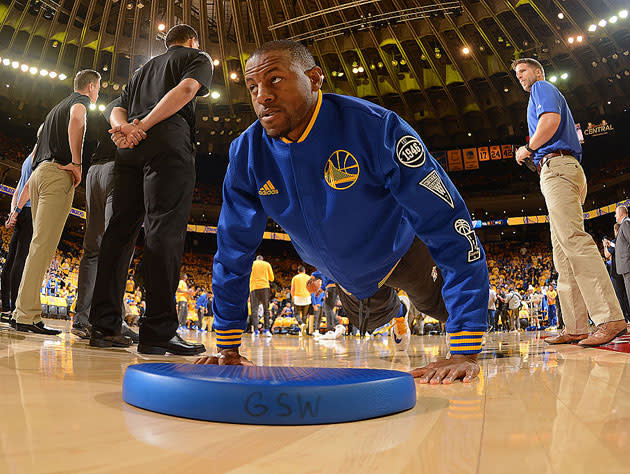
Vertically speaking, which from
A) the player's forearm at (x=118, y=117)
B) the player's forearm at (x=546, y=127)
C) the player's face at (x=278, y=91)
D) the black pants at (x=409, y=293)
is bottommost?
the black pants at (x=409, y=293)

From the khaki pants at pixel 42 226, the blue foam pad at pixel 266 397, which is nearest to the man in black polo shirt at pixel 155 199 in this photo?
the khaki pants at pixel 42 226

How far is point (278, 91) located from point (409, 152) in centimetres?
44

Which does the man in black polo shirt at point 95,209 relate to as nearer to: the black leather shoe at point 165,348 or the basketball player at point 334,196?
the black leather shoe at point 165,348

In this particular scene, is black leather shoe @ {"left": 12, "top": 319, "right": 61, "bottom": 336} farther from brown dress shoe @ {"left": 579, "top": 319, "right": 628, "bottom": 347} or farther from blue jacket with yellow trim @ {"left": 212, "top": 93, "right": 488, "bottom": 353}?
brown dress shoe @ {"left": 579, "top": 319, "right": 628, "bottom": 347}

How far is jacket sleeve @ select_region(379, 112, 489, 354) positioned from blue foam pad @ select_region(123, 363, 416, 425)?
62 centimetres

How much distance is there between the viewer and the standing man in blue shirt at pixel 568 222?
266 cm

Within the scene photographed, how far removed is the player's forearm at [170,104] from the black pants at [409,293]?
1375mm

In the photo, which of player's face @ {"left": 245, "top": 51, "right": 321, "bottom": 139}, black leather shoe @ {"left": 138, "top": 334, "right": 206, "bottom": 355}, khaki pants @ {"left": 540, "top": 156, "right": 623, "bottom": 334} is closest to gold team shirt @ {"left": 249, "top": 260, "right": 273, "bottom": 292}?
khaki pants @ {"left": 540, "top": 156, "right": 623, "bottom": 334}

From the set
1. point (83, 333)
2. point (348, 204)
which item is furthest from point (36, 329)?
point (348, 204)

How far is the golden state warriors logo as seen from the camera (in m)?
1.49

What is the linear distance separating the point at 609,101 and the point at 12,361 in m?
20.8

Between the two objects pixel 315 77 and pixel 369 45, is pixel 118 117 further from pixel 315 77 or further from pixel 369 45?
pixel 369 45

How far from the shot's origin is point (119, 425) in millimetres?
625

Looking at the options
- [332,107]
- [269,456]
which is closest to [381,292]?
[332,107]
